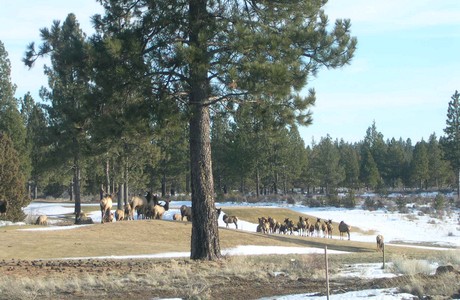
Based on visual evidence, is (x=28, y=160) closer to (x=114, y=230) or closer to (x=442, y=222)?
(x=114, y=230)

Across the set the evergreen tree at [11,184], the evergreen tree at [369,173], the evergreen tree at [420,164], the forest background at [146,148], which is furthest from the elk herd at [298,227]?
the evergreen tree at [420,164]

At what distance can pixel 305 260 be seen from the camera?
1455cm

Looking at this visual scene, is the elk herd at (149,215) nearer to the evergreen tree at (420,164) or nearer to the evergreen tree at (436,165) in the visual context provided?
the evergreen tree at (420,164)

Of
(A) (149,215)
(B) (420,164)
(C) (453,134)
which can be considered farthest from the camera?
(B) (420,164)

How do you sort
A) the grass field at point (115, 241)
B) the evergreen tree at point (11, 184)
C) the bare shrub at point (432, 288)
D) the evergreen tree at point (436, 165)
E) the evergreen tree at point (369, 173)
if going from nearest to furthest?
1. the bare shrub at point (432, 288)
2. the grass field at point (115, 241)
3. the evergreen tree at point (11, 184)
4. the evergreen tree at point (369, 173)
5. the evergreen tree at point (436, 165)

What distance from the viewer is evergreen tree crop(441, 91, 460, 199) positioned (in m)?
78.2

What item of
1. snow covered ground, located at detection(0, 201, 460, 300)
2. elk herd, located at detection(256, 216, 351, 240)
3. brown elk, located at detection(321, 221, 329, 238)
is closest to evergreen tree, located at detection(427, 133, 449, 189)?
snow covered ground, located at detection(0, 201, 460, 300)

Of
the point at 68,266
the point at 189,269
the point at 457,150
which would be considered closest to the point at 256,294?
the point at 189,269

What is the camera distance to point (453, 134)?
78.4m

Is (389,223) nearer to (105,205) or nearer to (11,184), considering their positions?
(105,205)

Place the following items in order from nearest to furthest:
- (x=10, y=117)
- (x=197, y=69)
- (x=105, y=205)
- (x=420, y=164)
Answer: (x=197, y=69) < (x=105, y=205) < (x=10, y=117) < (x=420, y=164)

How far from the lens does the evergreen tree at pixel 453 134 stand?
78188 millimetres

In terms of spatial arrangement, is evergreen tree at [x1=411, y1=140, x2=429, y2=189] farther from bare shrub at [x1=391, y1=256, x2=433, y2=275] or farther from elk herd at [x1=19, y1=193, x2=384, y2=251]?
bare shrub at [x1=391, y1=256, x2=433, y2=275]

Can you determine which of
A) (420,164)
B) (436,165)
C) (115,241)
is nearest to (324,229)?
(115,241)
